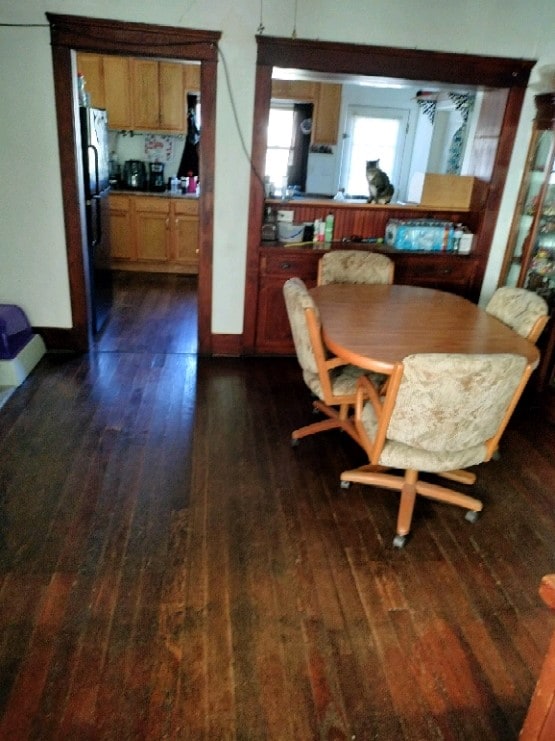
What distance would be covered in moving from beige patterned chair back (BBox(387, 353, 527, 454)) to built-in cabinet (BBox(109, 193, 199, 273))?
13.9 ft

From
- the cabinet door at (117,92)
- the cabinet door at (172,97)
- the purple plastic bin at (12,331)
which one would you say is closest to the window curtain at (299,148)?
the cabinet door at (172,97)

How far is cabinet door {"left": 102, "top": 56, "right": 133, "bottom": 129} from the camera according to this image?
18.3 feet

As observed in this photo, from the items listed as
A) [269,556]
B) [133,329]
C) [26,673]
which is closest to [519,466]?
[269,556]

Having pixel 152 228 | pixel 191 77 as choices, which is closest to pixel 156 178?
pixel 152 228

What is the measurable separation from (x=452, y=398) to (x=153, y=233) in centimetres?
471

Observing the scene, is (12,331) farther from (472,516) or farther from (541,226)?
(541,226)

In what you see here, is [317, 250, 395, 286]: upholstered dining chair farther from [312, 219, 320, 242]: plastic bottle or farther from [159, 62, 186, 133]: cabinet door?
[159, 62, 186, 133]: cabinet door

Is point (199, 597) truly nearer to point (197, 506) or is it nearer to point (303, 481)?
point (197, 506)

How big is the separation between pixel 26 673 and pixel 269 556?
921 mm

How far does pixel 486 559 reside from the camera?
7.48ft

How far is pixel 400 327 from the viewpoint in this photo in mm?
2641

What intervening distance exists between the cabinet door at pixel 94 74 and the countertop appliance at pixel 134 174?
24.5 inches

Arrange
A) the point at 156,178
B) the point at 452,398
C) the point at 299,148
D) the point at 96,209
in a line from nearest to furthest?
the point at 452,398 < the point at 96,209 < the point at 156,178 < the point at 299,148

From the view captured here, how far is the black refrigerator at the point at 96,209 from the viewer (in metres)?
3.89
